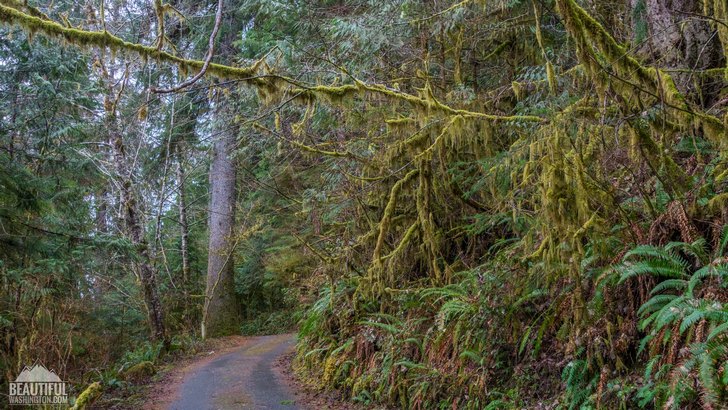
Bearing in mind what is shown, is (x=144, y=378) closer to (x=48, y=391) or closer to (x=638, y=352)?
(x=48, y=391)

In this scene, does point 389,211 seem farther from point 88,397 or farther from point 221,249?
point 221,249

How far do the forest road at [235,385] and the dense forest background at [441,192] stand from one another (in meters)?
0.81

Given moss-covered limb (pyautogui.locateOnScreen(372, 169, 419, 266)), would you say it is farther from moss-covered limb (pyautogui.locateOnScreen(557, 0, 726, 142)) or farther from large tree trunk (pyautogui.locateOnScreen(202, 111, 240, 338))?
large tree trunk (pyautogui.locateOnScreen(202, 111, 240, 338))

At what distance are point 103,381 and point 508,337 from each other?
7.03 meters

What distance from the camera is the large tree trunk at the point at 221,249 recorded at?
51.2 ft

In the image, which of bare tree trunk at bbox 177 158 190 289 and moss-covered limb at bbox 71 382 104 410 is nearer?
moss-covered limb at bbox 71 382 104 410

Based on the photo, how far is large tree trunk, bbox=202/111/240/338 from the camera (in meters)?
15.6

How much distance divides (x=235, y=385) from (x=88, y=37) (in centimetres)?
581

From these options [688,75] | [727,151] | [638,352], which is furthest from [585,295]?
[688,75]

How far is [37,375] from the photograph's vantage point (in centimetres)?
760

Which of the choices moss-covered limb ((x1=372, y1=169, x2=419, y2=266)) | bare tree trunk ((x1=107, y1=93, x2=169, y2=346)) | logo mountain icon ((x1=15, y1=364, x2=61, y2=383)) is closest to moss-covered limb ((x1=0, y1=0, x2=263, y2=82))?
moss-covered limb ((x1=372, y1=169, x2=419, y2=266))

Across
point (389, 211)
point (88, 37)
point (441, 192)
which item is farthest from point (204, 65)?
point (441, 192)

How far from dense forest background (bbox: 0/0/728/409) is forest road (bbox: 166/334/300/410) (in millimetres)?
811

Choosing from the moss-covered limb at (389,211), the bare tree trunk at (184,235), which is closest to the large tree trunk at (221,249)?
the bare tree trunk at (184,235)
